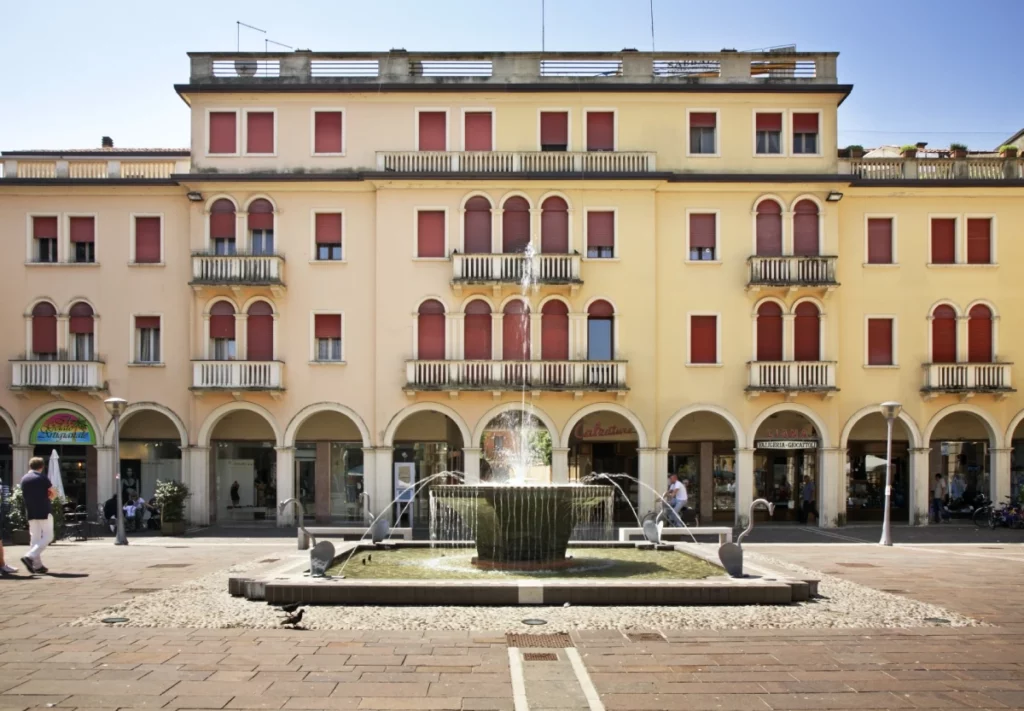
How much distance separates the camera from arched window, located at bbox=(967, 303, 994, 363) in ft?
110

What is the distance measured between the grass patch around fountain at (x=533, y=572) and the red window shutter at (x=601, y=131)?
16.7 metres

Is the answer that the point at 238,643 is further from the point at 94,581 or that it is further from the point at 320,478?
the point at 320,478

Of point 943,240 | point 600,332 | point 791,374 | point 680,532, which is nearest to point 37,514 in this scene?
point 680,532

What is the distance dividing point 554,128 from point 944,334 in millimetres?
14727

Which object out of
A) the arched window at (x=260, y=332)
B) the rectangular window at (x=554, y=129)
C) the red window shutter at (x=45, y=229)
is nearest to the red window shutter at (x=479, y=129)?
the rectangular window at (x=554, y=129)

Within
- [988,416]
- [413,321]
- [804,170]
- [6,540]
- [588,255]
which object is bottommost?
[6,540]

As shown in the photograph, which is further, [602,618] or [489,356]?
[489,356]

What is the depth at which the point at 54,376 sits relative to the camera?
32625mm

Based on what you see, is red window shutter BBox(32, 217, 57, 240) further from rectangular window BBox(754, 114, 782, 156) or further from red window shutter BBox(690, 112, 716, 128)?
rectangular window BBox(754, 114, 782, 156)

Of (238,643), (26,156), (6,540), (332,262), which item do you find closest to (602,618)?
(238,643)

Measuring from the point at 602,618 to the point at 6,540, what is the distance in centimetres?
1748

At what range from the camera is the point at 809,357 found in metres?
33.1

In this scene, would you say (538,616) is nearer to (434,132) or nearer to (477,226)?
(477,226)

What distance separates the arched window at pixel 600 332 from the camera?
32.9 metres
